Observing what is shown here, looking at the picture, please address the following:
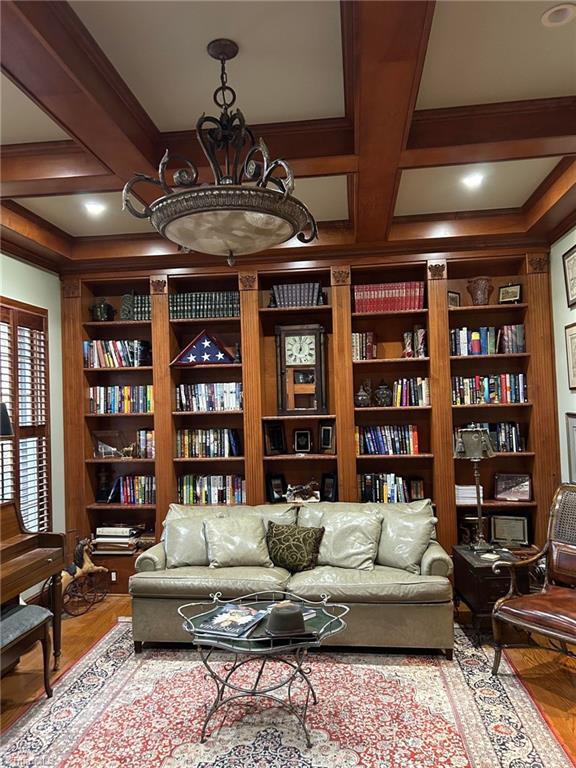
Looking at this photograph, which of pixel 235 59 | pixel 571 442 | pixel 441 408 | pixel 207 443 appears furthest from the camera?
pixel 207 443

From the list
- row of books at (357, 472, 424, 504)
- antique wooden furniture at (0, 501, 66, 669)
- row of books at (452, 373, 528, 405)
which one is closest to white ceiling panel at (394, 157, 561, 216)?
row of books at (452, 373, 528, 405)

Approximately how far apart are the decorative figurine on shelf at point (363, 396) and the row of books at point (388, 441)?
0.22 meters

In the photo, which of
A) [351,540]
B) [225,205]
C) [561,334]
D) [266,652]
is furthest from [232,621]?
[561,334]

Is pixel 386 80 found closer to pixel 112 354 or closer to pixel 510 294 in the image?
pixel 510 294

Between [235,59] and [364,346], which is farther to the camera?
[364,346]

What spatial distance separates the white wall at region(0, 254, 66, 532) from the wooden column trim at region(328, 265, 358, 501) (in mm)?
2464

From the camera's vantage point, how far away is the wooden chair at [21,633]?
9.03ft

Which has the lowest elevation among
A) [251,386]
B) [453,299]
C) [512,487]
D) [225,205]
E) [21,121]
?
[512,487]

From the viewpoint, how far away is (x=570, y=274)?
399cm

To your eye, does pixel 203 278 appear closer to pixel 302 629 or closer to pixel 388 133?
pixel 388 133

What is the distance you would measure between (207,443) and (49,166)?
2.61m

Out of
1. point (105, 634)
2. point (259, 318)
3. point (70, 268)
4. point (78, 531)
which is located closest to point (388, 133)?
point (259, 318)

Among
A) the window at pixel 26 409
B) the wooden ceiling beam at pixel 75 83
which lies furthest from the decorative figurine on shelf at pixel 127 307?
the wooden ceiling beam at pixel 75 83

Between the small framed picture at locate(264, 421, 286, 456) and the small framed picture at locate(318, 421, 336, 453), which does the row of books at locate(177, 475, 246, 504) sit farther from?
the small framed picture at locate(318, 421, 336, 453)
